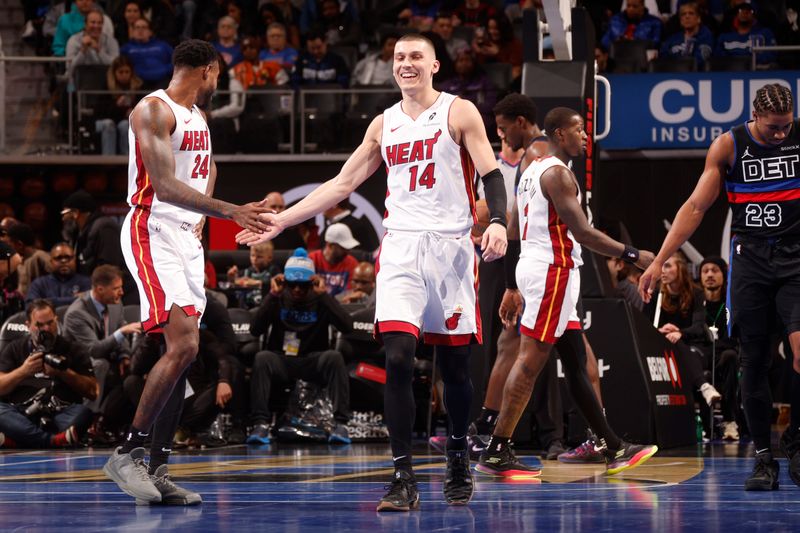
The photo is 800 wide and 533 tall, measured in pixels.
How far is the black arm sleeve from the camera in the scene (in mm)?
5555

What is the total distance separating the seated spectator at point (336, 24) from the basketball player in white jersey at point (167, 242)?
1125 cm

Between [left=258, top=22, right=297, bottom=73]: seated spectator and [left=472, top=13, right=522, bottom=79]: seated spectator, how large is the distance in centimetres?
244

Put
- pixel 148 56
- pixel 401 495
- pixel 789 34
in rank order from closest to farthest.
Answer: pixel 401 495 → pixel 789 34 → pixel 148 56

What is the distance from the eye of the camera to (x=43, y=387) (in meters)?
10.5

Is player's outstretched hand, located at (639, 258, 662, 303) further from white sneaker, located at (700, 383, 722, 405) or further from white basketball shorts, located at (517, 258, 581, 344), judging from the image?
white sneaker, located at (700, 383, 722, 405)

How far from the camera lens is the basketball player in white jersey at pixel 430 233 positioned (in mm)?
5539

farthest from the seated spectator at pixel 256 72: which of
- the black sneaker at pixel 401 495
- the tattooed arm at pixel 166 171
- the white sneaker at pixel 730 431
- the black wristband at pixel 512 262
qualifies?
the black sneaker at pixel 401 495

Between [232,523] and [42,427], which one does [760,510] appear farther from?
[42,427]

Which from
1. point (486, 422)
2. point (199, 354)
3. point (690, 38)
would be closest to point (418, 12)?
point (690, 38)

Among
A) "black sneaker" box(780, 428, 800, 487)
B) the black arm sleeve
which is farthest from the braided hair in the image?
"black sneaker" box(780, 428, 800, 487)

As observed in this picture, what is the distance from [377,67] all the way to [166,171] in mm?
10250

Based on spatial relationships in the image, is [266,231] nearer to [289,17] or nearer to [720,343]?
[720,343]

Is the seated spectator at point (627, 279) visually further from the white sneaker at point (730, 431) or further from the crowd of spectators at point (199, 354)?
the crowd of spectators at point (199, 354)

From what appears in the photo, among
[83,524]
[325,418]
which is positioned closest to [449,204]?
[83,524]
